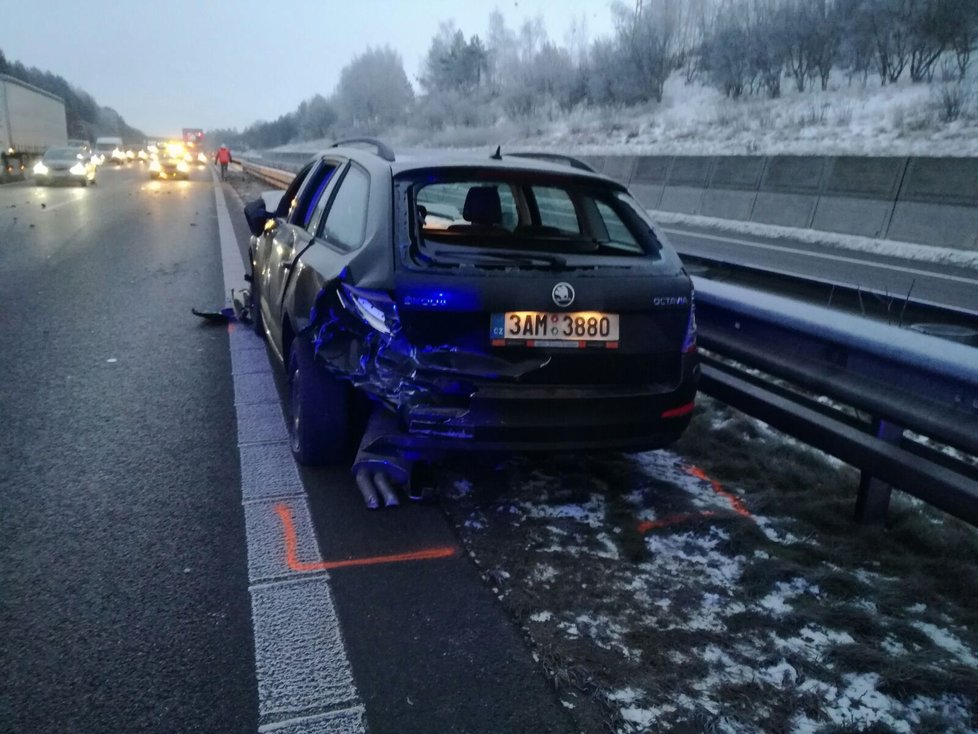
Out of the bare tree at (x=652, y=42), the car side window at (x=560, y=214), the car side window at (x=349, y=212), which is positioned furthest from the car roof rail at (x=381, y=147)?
the bare tree at (x=652, y=42)

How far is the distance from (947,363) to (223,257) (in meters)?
11.5

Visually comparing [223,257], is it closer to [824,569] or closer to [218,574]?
[218,574]

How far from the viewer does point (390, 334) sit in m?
3.66

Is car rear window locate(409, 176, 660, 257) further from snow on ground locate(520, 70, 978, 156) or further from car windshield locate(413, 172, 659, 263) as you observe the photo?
snow on ground locate(520, 70, 978, 156)

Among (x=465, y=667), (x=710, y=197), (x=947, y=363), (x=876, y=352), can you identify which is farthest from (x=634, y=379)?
(x=710, y=197)

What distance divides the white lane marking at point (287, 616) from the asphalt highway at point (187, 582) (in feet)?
0.05

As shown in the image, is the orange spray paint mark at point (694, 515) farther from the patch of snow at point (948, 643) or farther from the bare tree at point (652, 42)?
the bare tree at point (652, 42)

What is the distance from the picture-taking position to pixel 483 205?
4.57m

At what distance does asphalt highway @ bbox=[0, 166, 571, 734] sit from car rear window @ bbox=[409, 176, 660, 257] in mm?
1358

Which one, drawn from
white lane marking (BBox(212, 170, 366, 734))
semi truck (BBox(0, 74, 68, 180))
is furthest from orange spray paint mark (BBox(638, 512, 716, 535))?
semi truck (BBox(0, 74, 68, 180))

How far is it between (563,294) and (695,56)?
54.6 meters

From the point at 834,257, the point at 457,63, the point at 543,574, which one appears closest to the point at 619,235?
the point at 543,574

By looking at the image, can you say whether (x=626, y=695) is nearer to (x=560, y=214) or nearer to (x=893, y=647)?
(x=893, y=647)

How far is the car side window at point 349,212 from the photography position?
13.5ft
